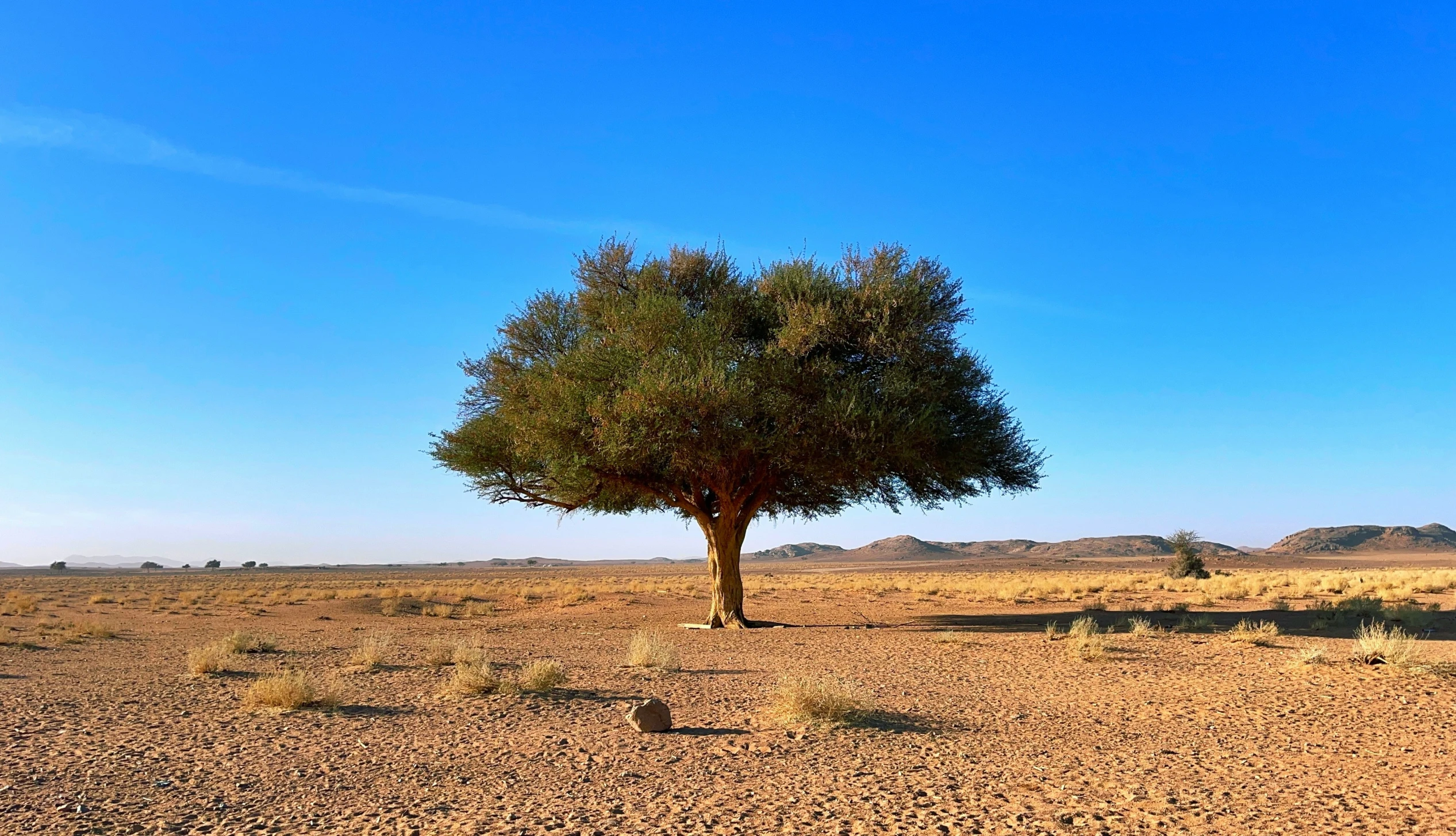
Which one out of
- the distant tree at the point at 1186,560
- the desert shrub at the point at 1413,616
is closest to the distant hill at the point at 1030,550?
the distant tree at the point at 1186,560

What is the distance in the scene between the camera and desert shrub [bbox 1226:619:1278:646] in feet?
58.1

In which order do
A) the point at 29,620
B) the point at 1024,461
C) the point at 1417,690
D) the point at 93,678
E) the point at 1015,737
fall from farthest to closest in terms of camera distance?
the point at 29,620, the point at 1024,461, the point at 93,678, the point at 1417,690, the point at 1015,737

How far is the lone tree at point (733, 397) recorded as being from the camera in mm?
19188

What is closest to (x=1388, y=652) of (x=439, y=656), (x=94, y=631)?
(x=439, y=656)

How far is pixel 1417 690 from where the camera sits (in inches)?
480

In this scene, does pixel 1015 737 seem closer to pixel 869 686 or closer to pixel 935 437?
pixel 869 686

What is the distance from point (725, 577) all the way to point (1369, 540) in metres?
168

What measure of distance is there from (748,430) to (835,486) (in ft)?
16.6

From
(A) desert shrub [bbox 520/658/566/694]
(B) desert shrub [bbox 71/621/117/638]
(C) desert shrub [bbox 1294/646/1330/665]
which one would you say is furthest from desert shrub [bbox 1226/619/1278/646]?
(B) desert shrub [bbox 71/621/117/638]

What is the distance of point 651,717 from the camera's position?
9922mm

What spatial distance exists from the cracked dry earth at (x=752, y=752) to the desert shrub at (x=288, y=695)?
243 millimetres

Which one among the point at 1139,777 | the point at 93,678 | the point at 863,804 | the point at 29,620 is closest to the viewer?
the point at 863,804

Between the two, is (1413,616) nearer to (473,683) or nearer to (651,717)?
(651,717)

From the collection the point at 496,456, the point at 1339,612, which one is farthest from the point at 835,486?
the point at 1339,612
